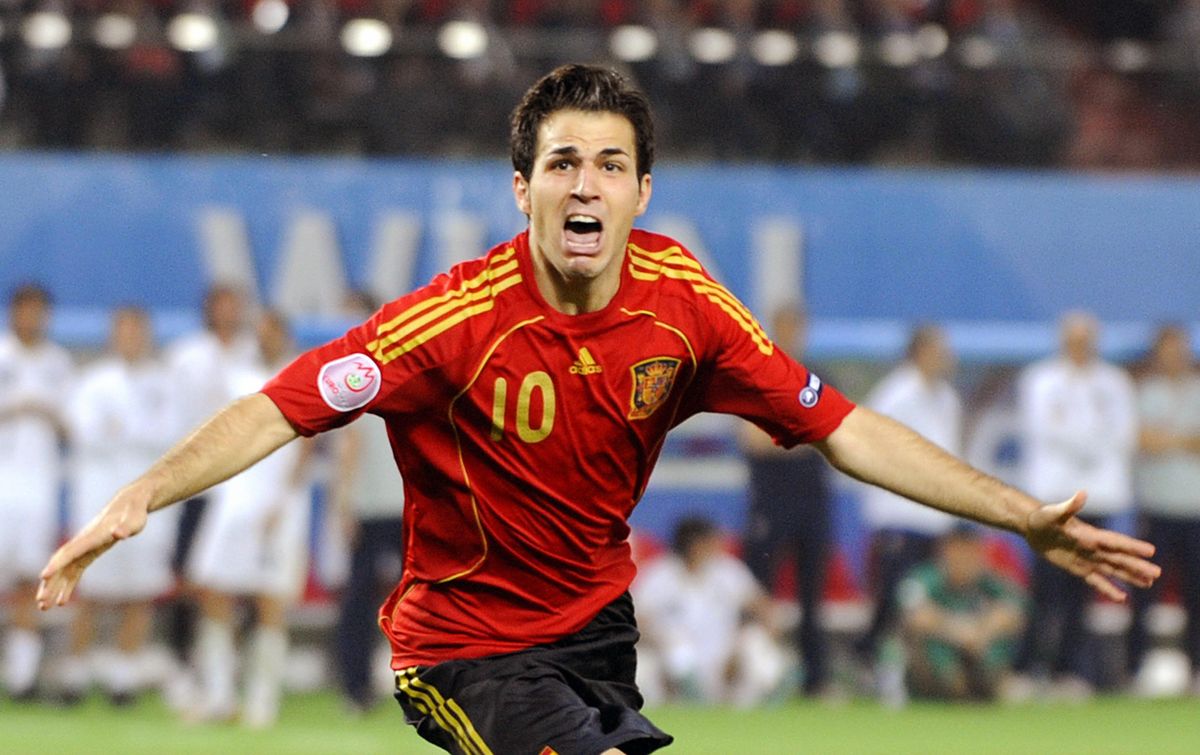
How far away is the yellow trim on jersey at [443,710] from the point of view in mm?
4863

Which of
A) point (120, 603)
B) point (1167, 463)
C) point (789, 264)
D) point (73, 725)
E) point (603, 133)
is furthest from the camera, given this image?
point (789, 264)

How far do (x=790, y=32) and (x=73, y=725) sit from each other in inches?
270

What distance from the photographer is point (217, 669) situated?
36.4 feet

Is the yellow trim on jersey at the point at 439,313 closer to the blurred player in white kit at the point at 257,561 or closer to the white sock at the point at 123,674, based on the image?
the blurred player in white kit at the point at 257,561

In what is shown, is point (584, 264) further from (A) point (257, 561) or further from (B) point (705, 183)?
(B) point (705, 183)

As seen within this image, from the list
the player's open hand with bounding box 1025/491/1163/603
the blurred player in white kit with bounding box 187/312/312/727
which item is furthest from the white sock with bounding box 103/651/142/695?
the player's open hand with bounding box 1025/491/1163/603

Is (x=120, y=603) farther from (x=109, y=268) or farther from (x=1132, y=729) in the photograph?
(x=1132, y=729)

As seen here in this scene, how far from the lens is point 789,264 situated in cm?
1378

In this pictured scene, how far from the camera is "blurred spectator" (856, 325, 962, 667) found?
1234 cm

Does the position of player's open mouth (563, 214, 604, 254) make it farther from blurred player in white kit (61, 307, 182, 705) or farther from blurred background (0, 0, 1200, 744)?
blurred background (0, 0, 1200, 744)

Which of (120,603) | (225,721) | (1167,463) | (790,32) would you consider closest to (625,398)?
(225,721)

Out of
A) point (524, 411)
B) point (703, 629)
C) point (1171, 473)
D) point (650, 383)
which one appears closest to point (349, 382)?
point (524, 411)

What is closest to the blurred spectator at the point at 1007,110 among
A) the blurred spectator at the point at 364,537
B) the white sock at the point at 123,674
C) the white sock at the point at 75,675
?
the blurred spectator at the point at 364,537

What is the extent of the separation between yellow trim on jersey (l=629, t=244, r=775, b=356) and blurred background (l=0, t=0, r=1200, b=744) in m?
7.41
